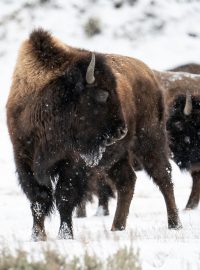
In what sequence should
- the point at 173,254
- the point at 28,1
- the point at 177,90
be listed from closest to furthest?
the point at 173,254
the point at 177,90
the point at 28,1

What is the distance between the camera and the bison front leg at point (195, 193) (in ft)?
36.5

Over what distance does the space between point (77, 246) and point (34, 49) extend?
273 cm

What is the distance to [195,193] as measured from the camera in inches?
445

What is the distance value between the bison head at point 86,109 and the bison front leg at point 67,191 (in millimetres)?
197

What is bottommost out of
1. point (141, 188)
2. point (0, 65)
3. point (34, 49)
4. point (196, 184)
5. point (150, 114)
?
point (0, 65)

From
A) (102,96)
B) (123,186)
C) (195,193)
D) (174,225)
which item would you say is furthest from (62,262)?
(195,193)

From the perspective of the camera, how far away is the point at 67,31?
A: 24641mm

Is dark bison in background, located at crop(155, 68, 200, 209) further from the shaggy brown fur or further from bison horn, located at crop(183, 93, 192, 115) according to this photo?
the shaggy brown fur

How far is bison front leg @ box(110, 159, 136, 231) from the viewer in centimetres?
777

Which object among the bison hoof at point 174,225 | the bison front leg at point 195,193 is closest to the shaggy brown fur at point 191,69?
the bison front leg at point 195,193

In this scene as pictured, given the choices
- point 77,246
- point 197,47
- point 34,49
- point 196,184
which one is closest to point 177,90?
point 196,184

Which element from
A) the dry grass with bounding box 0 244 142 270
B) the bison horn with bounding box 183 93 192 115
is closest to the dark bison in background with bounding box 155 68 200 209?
the bison horn with bounding box 183 93 192 115

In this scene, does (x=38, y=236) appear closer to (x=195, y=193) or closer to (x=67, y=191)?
(x=67, y=191)

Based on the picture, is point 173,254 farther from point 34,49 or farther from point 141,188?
point 141,188
